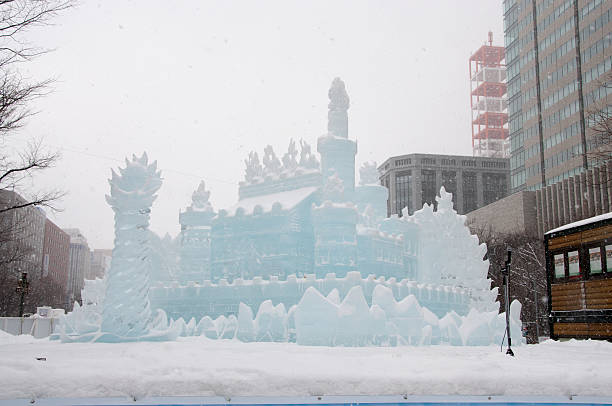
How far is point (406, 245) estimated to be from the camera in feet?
97.8

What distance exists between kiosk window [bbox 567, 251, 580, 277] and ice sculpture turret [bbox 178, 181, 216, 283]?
16.9m

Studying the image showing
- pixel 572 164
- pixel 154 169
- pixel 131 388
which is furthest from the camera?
pixel 572 164

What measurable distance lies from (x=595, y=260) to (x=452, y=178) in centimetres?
9542

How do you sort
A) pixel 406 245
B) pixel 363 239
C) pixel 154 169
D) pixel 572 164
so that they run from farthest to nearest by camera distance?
pixel 572 164 < pixel 406 245 < pixel 363 239 < pixel 154 169

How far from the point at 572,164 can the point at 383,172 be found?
59190mm

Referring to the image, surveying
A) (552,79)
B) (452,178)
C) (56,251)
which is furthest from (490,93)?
(56,251)

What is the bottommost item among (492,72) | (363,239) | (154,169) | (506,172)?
(363,239)

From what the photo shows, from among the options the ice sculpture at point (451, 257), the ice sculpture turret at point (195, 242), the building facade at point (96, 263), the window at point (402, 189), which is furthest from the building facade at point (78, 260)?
the ice sculpture at point (451, 257)

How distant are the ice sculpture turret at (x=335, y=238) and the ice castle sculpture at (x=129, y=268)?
6.78 metres

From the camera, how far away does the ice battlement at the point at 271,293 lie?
885 inches

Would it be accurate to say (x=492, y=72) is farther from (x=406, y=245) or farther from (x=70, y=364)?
(x=70, y=364)

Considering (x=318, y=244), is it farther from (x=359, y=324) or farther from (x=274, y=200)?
(x=359, y=324)

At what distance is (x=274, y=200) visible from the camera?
2905cm

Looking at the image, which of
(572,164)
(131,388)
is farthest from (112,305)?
(572,164)
